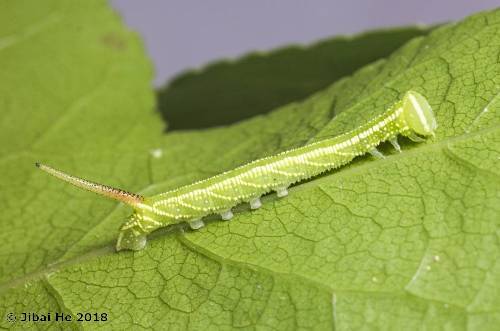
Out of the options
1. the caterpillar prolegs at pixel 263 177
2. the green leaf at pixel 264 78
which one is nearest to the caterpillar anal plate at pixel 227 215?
the caterpillar prolegs at pixel 263 177

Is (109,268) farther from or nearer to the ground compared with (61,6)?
nearer to the ground

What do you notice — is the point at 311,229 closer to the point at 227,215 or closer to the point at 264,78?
the point at 227,215

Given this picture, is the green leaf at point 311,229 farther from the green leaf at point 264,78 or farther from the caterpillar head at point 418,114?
the green leaf at point 264,78

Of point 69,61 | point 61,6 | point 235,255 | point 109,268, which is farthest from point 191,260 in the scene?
point 61,6

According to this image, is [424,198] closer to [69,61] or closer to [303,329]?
[303,329]

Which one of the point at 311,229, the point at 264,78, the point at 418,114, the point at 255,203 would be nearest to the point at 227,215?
the point at 255,203

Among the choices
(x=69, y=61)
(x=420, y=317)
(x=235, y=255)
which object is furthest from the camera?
(x=69, y=61)

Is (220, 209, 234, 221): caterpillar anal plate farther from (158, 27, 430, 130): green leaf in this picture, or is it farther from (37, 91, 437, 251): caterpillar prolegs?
(158, 27, 430, 130): green leaf
